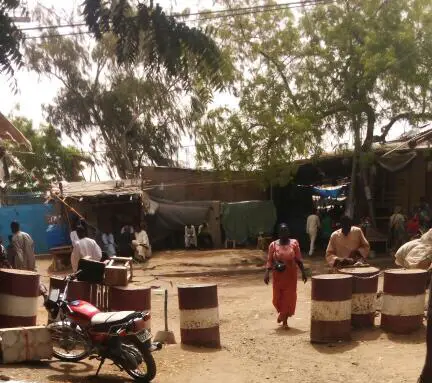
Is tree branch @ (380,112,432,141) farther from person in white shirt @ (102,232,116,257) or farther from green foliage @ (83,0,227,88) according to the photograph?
green foliage @ (83,0,227,88)

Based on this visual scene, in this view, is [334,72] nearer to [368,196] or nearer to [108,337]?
[368,196]

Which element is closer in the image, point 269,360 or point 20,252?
point 269,360

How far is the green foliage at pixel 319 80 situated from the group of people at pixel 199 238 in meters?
3.94

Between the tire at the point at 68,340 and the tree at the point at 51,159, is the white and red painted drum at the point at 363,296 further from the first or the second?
the tree at the point at 51,159

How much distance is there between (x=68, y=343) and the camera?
699 centimetres

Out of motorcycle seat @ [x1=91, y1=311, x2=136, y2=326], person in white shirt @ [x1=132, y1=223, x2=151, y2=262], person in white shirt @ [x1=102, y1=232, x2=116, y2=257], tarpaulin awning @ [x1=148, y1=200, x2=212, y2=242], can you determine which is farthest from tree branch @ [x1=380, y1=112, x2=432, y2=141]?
motorcycle seat @ [x1=91, y1=311, x2=136, y2=326]

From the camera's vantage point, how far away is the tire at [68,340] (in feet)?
22.4

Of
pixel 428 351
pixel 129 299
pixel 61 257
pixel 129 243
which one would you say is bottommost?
pixel 61 257

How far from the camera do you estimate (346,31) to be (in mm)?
19797

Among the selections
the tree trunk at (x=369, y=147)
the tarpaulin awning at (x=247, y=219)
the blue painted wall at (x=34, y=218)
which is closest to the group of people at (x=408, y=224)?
the tree trunk at (x=369, y=147)

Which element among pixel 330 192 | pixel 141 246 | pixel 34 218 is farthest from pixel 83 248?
pixel 330 192

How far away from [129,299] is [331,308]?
2.48 meters

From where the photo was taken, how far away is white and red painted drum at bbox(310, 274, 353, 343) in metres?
8.16

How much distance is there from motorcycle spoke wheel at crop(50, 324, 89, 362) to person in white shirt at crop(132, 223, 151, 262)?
14.9m
